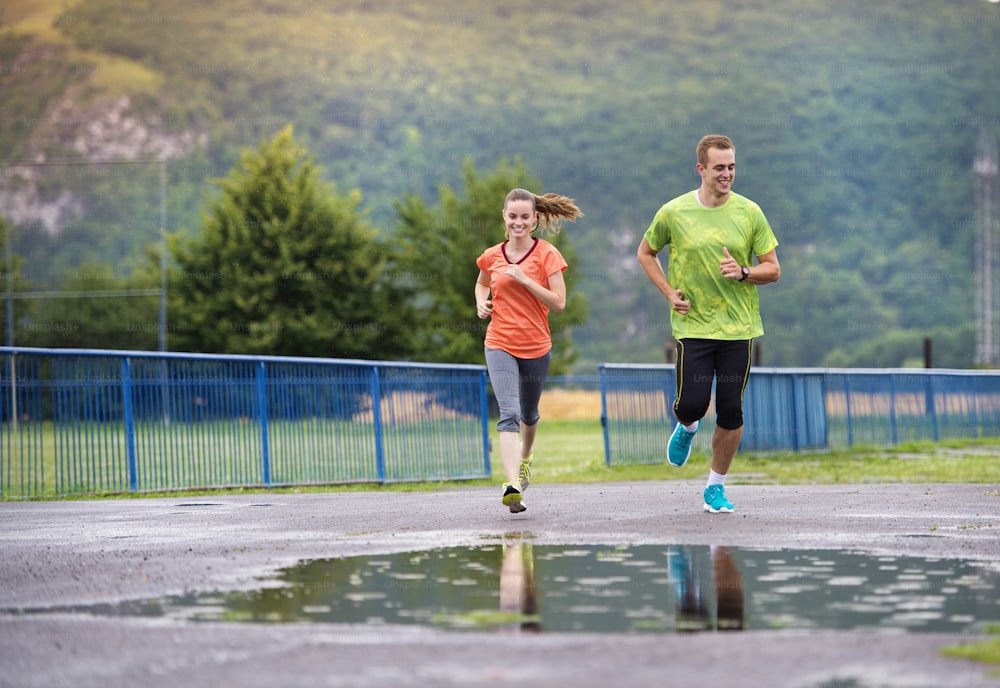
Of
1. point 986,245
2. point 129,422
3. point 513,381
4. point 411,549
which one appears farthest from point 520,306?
point 986,245

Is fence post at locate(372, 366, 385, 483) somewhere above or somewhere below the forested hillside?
below

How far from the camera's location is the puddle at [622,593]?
4.91 meters

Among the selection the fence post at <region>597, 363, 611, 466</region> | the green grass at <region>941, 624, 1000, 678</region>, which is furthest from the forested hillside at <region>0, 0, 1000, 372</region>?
the green grass at <region>941, 624, 1000, 678</region>

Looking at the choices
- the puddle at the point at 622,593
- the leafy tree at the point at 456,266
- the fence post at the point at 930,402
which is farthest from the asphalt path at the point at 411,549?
the leafy tree at the point at 456,266

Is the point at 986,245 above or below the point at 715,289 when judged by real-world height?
above

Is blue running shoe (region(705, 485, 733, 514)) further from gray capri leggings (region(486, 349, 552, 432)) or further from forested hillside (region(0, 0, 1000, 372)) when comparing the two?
forested hillside (region(0, 0, 1000, 372))

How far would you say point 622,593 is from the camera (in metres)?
5.52

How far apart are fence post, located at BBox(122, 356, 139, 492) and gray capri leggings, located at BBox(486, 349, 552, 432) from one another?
5099mm

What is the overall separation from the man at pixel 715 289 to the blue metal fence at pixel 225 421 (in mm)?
6062

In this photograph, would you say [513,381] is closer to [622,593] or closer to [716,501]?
[716,501]

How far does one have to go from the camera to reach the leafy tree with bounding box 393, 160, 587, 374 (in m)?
58.6

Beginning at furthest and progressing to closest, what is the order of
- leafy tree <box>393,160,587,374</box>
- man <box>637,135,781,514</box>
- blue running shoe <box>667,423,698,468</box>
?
leafy tree <box>393,160,587,374</box> < blue running shoe <box>667,423,698,468</box> < man <box>637,135,781,514</box>

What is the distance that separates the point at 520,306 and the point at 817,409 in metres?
12.2

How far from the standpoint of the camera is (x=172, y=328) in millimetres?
55406
